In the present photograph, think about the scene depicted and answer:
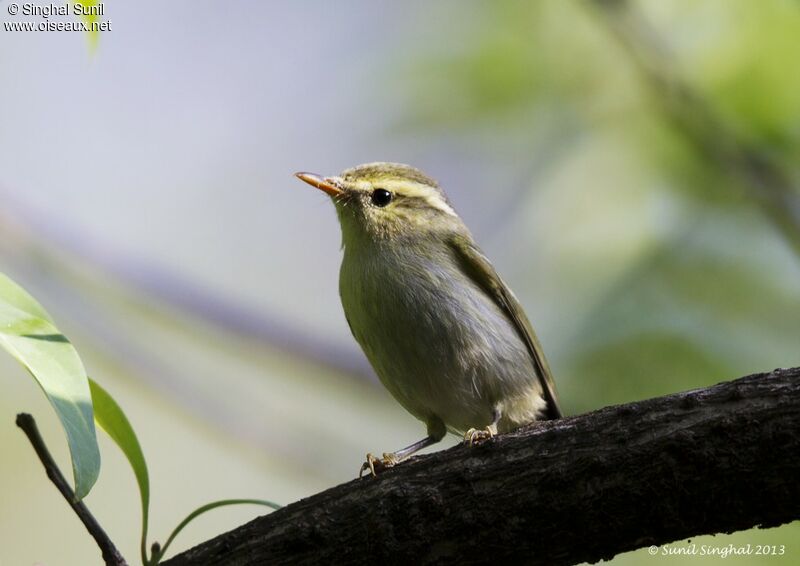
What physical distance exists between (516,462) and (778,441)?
0.78 meters

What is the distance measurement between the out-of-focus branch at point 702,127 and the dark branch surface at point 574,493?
241cm

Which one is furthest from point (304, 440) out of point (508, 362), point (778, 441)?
point (778, 441)

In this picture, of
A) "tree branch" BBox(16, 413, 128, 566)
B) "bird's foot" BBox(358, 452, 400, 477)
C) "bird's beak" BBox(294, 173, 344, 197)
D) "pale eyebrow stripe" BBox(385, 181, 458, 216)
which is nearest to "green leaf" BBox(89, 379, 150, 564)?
"tree branch" BBox(16, 413, 128, 566)

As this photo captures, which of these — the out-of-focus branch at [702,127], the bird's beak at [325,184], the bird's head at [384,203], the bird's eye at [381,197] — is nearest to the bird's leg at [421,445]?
the bird's head at [384,203]

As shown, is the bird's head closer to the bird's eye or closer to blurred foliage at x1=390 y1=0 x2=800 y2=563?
the bird's eye

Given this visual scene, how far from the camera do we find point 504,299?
437 centimetres

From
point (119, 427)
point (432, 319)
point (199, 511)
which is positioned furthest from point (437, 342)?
point (119, 427)

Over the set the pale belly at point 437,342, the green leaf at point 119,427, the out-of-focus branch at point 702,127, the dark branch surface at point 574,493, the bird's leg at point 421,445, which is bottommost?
the dark branch surface at point 574,493

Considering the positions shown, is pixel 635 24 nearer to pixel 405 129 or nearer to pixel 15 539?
pixel 405 129

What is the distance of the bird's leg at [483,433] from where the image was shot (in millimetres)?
3432

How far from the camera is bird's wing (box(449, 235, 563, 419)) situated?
4355 millimetres

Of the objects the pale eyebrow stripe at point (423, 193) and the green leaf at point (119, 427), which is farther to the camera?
the pale eyebrow stripe at point (423, 193)

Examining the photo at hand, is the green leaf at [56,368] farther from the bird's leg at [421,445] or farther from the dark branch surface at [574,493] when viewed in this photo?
the bird's leg at [421,445]

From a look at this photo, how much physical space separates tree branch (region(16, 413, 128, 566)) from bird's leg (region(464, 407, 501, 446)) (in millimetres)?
1215
